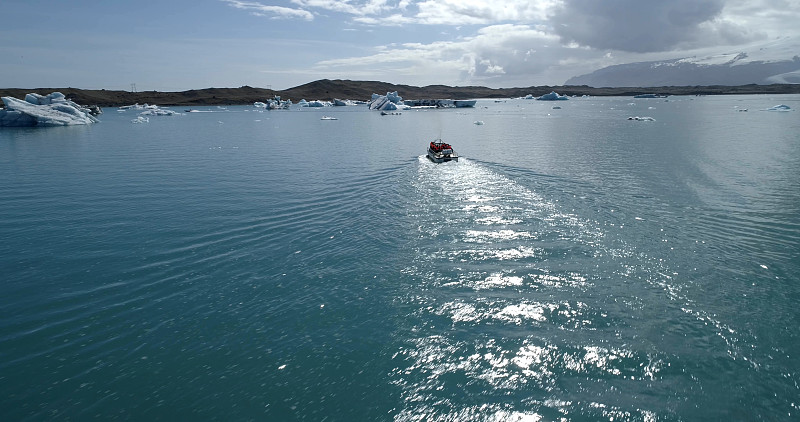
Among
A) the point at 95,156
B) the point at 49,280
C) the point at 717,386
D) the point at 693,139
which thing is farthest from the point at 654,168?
the point at 95,156

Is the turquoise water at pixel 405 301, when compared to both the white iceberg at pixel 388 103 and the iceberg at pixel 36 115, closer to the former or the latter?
the iceberg at pixel 36 115

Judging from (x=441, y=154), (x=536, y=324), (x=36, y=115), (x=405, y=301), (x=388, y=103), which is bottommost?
(x=536, y=324)

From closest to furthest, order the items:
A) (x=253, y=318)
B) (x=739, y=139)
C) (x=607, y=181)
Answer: (x=253, y=318), (x=607, y=181), (x=739, y=139)

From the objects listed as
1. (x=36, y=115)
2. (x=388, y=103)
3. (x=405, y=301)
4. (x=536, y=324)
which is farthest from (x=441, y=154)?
(x=388, y=103)

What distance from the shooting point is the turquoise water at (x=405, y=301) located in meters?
A: 10.1

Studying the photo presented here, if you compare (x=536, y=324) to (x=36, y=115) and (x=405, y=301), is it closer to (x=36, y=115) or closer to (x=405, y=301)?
(x=405, y=301)

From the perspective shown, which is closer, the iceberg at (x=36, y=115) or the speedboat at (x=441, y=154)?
the speedboat at (x=441, y=154)

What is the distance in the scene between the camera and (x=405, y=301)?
46.4ft

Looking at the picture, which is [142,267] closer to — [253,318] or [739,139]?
[253,318]

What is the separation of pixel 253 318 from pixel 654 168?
3433cm

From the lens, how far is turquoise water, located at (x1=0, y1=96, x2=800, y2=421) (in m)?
10.1

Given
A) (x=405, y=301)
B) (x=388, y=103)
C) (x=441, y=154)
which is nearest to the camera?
(x=405, y=301)

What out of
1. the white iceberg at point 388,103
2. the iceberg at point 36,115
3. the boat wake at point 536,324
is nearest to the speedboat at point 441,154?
the boat wake at point 536,324

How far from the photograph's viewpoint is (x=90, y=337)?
1224cm
